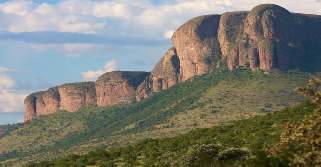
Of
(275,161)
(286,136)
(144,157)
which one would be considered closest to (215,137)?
(144,157)

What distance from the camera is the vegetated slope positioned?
85938 millimetres

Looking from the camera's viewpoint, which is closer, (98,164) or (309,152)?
(309,152)

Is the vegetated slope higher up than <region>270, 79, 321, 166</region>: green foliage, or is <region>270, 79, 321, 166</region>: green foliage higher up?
<region>270, 79, 321, 166</region>: green foliage

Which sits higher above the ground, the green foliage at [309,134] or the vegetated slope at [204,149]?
the green foliage at [309,134]

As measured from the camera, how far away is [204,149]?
89000mm

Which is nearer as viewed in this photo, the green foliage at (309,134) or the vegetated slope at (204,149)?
the green foliage at (309,134)

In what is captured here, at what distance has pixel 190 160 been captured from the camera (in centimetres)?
8619

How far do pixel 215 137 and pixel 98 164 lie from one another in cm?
2255

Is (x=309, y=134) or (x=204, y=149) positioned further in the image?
(x=204, y=149)

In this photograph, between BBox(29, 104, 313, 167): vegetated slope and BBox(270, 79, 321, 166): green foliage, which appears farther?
BBox(29, 104, 313, 167): vegetated slope

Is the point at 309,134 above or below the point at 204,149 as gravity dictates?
above

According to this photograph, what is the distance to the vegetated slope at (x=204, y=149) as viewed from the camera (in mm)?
85938

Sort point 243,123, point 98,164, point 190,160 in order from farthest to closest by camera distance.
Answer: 1. point 243,123
2. point 98,164
3. point 190,160

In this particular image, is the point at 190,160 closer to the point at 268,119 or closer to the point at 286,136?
the point at 286,136
